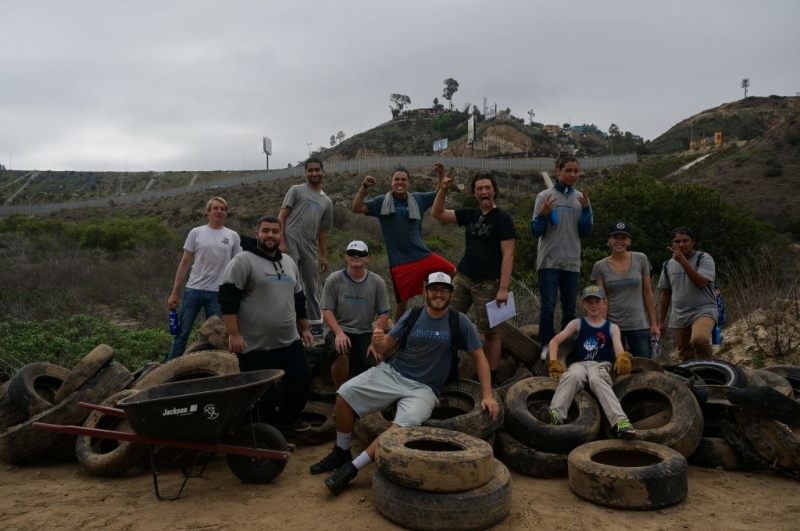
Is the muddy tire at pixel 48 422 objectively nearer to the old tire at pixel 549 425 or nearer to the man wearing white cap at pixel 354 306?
the man wearing white cap at pixel 354 306

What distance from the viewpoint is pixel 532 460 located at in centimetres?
517

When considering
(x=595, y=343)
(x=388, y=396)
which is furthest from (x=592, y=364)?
(x=388, y=396)

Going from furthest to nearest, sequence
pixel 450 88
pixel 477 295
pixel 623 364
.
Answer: pixel 450 88
pixel 477 295
pixel 623 364

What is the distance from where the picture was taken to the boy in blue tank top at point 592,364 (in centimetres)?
536

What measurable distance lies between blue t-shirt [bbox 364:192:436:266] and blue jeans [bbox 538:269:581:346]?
1325 millimetres

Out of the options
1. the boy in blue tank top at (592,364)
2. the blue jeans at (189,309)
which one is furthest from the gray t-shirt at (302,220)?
the boy in blue tank top at (592,364)

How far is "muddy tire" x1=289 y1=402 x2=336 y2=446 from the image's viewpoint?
593 centimetres

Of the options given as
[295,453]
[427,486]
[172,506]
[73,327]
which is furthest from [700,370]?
[73,327]

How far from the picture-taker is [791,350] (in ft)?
30.0

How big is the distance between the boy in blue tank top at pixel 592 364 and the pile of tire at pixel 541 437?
0.43 feet

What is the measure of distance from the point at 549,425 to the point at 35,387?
219 inches

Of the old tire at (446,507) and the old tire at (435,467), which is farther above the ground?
the old tire at (435,467)

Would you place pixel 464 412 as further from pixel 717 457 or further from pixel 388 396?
pixel 717 457

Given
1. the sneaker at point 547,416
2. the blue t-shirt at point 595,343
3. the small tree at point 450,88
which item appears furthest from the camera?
the small tree at point 450,88
